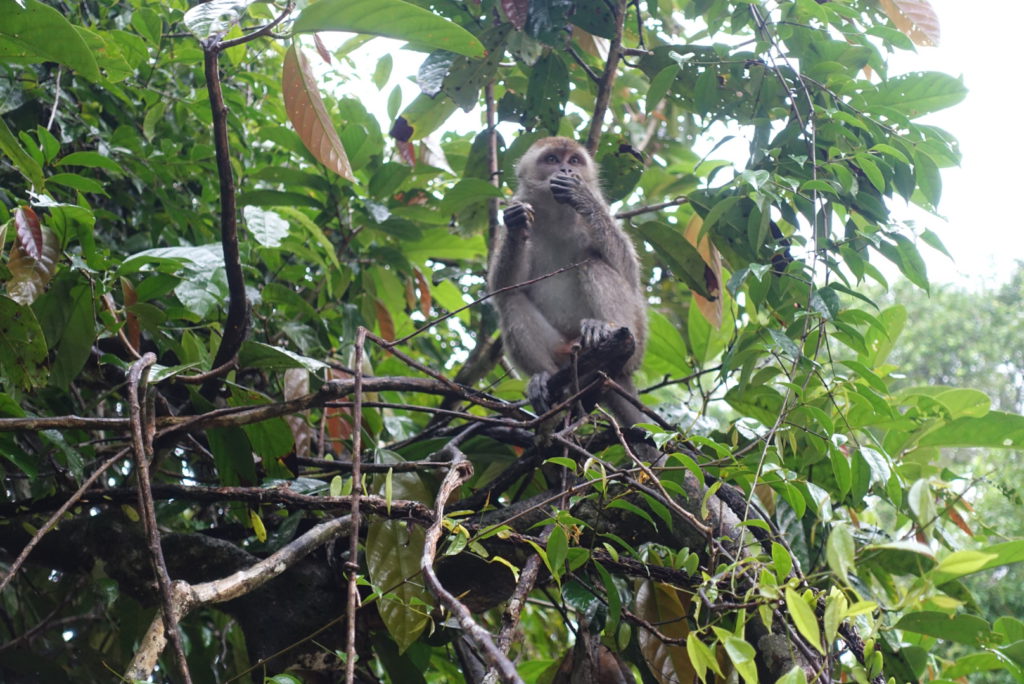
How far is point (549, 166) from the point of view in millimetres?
4289

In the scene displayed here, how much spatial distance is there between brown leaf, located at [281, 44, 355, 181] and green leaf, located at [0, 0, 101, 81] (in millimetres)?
566

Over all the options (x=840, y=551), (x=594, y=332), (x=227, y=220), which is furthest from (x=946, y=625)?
(x=227, y=220)

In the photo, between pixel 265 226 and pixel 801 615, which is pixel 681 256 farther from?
pixel 801 615

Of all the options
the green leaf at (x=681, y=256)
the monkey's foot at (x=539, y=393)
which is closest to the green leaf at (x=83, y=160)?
the monkey's foot at (x=539, y=393)

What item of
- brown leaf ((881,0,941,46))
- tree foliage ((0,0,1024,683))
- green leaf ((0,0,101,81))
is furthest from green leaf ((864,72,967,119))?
green leaf ((0,0,101,81))

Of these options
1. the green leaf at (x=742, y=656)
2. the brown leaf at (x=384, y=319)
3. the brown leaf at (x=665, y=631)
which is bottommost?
the brown leaf at (x=665, y=631)

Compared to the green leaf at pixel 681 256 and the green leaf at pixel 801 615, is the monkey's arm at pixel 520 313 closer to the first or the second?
the green leaf at pixel 681 256

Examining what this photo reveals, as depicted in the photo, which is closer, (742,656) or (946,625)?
(742,656)

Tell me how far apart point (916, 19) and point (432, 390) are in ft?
7.79

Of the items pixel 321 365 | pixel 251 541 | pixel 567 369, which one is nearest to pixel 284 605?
pixel 251 541

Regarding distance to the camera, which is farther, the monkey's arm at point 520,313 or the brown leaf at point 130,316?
the monkey's arm at point 520,313

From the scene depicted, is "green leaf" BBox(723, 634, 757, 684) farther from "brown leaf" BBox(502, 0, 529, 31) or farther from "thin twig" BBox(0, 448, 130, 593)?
"brown leaf" BBox(502, 0, 529, 31)

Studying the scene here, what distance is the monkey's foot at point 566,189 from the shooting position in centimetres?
384

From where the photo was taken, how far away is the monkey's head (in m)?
4.06
